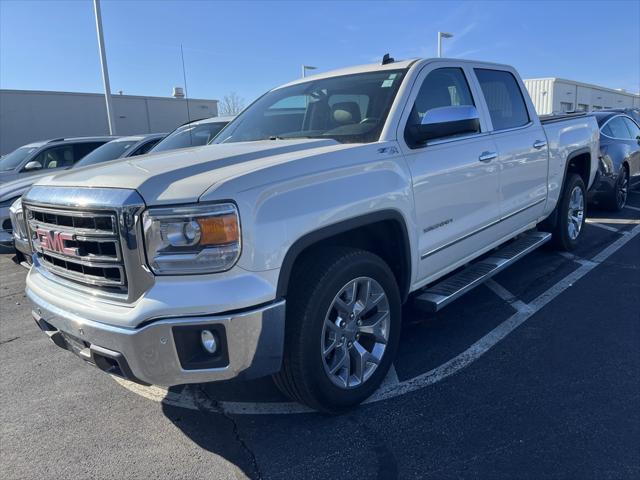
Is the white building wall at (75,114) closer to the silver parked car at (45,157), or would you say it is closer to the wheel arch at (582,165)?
the silver parked car at (45,157)

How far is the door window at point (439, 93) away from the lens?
3.34 m

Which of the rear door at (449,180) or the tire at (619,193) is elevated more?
the rear door at (449,180)

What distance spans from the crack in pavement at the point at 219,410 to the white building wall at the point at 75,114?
2530 centimetres

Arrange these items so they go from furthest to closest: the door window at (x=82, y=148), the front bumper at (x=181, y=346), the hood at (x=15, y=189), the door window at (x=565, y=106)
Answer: the door window at (x=565, y=106) → the door window at (x=82, y=148) → the hood at (x=15, y=189) → the front bumper at (x=181, y=346)

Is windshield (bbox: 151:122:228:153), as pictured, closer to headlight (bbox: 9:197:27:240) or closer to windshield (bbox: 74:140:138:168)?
windshield (bbox: 74:140:138:168)

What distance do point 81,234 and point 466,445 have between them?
2.21m

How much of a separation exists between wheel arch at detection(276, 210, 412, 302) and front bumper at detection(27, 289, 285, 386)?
1.03ft

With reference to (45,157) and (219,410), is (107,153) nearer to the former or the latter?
(45,157)

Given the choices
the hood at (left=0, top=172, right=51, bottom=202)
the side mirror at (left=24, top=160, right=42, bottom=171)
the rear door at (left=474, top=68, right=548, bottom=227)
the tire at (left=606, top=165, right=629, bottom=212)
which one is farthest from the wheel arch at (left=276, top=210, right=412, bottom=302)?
the side mirror at (left=24, top=160, right=42, bottom=171)

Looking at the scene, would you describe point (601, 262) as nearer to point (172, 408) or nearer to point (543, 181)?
point (543, 181)

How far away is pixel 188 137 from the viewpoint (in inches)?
274

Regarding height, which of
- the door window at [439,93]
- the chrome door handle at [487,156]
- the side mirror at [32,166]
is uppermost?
the door window at [439,93]

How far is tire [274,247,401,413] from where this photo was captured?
249cm

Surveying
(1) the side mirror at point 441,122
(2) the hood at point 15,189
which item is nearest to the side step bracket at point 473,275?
(1) the side mirror at point 441,122
